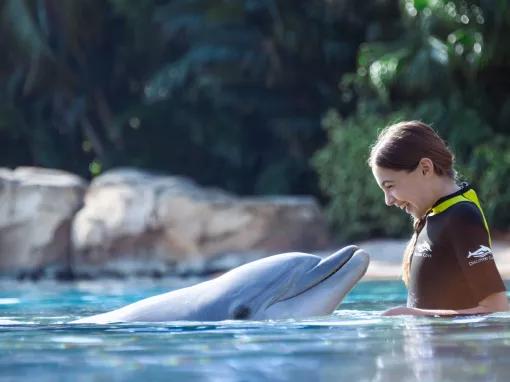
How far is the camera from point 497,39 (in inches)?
640

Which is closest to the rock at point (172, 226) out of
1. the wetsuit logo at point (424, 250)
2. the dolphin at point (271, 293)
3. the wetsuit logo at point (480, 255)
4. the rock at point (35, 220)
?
the rock at point (35, 220)

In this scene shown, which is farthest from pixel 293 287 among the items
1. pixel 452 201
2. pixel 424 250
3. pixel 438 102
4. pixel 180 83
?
pixel 180 83

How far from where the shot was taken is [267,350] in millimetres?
4109

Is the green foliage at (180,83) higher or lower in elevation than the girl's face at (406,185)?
higher

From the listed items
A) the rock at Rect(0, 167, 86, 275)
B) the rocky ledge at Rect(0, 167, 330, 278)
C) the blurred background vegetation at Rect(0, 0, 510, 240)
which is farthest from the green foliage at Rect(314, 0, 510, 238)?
the rock at Rect(0, 167, 86, 275)

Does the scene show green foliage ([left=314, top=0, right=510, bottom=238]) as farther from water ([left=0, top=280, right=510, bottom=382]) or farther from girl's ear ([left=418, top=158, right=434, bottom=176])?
girl's ear ([left=418, top=158, right=434, bottom=176])

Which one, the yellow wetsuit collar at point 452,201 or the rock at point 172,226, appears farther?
the rock at point 172,226

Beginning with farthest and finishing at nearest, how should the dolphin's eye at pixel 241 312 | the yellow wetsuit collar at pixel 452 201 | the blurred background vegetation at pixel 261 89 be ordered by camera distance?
the blurred background vegetation at pixel 261 89, the dolphin's eye at pixel 241 312, the yellow wetsuit collar at pixel 452 201

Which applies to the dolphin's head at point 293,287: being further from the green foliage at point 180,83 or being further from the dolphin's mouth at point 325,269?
the green foliage at point 180,83

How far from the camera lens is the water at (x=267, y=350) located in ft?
11.2

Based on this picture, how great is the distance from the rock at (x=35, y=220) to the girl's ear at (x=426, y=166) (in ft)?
35.6

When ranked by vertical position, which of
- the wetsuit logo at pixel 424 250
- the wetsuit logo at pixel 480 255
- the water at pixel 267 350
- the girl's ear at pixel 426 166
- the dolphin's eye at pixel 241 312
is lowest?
the water at pixel 267 350

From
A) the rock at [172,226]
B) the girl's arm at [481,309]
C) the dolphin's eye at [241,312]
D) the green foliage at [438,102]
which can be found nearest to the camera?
the girl's arm at [481,309]

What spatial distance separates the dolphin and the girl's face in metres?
0.37
